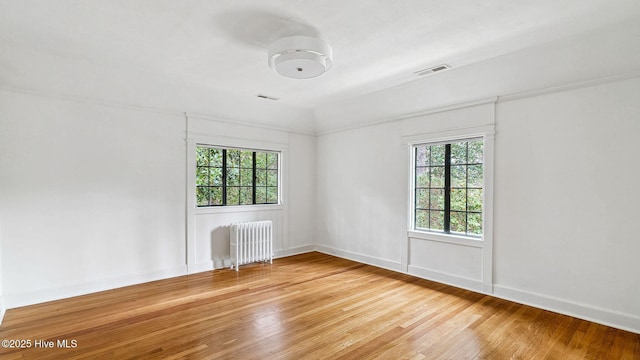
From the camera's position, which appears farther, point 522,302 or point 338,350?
point 522,302

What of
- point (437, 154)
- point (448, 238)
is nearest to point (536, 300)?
point (448, 238)

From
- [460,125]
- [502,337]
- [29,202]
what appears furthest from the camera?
[460,125]

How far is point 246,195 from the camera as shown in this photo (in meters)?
5.31

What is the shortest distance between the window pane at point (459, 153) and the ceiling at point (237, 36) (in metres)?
1.06

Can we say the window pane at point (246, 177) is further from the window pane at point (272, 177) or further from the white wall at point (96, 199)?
the white wall at point (96, 199)

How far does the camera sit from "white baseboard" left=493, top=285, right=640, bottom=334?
2867mm

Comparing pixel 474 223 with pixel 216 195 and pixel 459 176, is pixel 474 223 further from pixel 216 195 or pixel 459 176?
pixel 216 195

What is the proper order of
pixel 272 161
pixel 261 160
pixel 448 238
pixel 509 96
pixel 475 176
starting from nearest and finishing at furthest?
pixel 509 96, pixel 475 176, pixel 448 238, pixel 261 160, pixel 272 161

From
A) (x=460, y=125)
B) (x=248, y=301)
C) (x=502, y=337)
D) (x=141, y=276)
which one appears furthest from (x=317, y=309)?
(x=460, y=125)

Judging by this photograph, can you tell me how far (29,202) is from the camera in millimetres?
3426

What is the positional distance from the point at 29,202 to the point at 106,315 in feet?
5.04

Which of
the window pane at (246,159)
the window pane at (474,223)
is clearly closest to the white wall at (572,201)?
the window pane at (474,223)

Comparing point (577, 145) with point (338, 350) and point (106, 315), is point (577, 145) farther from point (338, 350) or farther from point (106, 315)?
point (106, 315)

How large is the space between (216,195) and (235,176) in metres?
0.44
